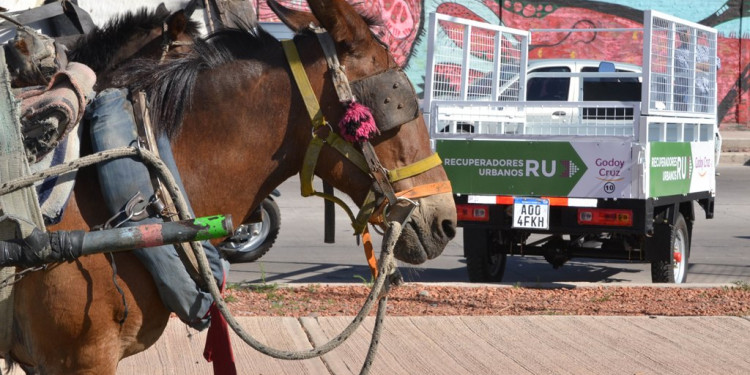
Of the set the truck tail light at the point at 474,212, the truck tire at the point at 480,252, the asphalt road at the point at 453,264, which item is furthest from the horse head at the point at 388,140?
the truck tire at the point at 480,252

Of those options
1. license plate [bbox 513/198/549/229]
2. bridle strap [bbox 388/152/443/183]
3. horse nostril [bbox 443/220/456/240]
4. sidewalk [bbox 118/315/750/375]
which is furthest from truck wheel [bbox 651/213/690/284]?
bridle strap [bbox 388/152/443/183]

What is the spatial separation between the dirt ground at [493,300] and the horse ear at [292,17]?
3.86 metres

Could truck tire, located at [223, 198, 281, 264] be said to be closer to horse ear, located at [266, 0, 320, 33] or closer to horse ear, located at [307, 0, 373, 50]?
horse ear, located at [266, 0, 320, 33]

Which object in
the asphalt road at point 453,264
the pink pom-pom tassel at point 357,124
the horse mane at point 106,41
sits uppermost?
the horse mane at point 106,41

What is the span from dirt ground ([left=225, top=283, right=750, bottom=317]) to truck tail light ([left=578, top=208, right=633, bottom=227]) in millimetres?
568

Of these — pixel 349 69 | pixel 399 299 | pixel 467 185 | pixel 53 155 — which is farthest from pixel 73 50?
pixel 467 185

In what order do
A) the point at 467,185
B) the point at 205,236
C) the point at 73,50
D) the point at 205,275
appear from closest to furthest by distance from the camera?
the point at 205,236 < the point at 205,275 < the point at 73,50 < the point at 467,185

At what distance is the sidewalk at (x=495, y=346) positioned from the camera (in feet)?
19.0

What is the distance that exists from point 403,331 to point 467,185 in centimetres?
271

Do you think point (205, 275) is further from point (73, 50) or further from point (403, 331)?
point (403, 331)

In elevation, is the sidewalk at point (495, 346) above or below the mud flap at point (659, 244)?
below

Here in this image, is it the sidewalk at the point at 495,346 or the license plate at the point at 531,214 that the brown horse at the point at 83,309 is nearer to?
the sidewalk at the point at 495,346

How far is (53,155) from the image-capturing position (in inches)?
118

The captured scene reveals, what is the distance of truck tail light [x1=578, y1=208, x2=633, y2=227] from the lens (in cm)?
845
